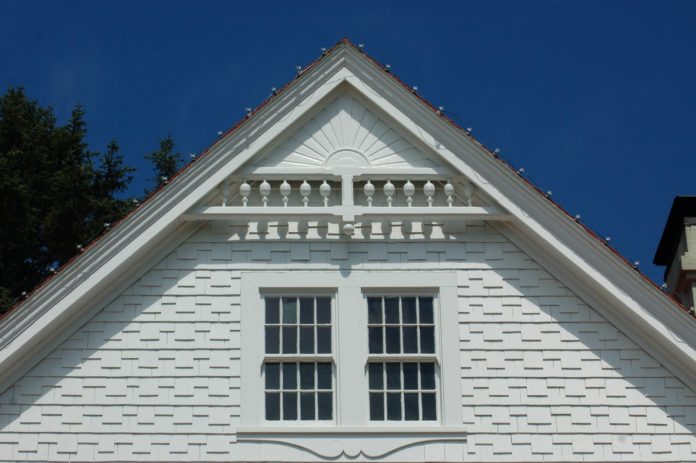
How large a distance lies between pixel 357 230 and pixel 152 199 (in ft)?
9.65

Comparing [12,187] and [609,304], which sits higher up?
[12,187]

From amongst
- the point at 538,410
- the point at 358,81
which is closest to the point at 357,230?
the point at 358,81

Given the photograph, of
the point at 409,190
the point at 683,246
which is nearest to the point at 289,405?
the point at 409,190

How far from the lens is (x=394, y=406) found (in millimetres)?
19516

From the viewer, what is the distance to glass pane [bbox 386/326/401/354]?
65.0 feet

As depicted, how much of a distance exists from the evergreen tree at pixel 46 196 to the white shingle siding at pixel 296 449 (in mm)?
15971

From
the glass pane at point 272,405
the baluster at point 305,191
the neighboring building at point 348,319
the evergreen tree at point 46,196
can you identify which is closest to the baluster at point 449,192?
the neighboring building at point 348,319

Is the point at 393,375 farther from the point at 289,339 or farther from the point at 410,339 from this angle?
the point at 289,339

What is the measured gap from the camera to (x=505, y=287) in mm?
20203

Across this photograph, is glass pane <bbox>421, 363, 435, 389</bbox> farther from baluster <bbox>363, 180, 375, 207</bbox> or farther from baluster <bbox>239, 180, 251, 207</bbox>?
baluster <bbox>239, 180, 251, 207</bbox>

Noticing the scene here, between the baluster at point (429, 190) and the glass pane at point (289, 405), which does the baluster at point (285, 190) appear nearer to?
the baluster at point (429, 190)

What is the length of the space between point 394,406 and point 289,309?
2.02m

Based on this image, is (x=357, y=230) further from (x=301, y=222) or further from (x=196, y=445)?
(x=196, y=445)

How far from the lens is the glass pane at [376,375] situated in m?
19.7
